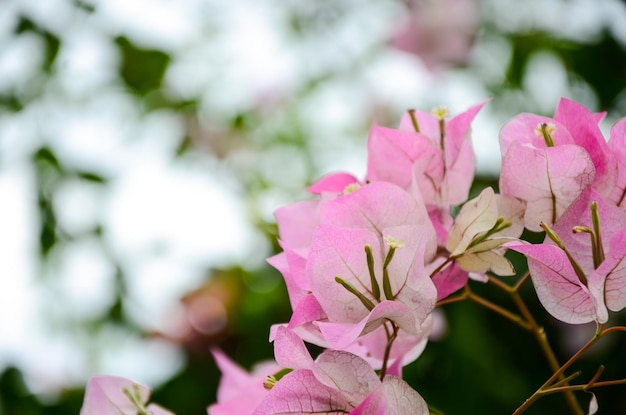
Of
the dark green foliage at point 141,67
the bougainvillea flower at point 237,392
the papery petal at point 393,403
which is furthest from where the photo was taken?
the dark green foliage at point 141,67

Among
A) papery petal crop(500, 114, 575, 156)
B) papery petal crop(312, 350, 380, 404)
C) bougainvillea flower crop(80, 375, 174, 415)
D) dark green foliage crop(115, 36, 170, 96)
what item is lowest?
dark green foliage crop(115, 36, 170, 96)

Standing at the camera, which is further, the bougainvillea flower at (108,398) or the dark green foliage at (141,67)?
the dark green foliage at (141,67)

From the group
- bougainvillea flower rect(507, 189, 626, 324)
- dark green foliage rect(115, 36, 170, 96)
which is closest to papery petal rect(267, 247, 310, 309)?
bougainvillea flower rect(507, 189, 626, 324)

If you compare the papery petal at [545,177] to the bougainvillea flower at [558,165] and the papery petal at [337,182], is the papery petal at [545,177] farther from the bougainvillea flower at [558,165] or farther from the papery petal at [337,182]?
the papery petal at [337,182]

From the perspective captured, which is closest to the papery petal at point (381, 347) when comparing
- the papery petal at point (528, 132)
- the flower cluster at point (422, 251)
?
the flower cluster at point (422, 251)

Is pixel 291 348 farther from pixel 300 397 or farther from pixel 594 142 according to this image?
pixel 594 142

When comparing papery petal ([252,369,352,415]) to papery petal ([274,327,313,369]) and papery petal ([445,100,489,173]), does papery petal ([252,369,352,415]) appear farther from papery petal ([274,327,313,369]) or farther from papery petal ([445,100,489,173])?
papery petal ([445,100,489,173])

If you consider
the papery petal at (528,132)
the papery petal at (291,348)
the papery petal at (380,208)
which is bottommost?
the papery petal at (291,348)

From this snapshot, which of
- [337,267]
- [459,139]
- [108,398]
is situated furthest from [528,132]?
[108,398]

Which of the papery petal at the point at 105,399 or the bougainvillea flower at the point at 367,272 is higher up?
the bougainvillea flower at the point at 367,272
